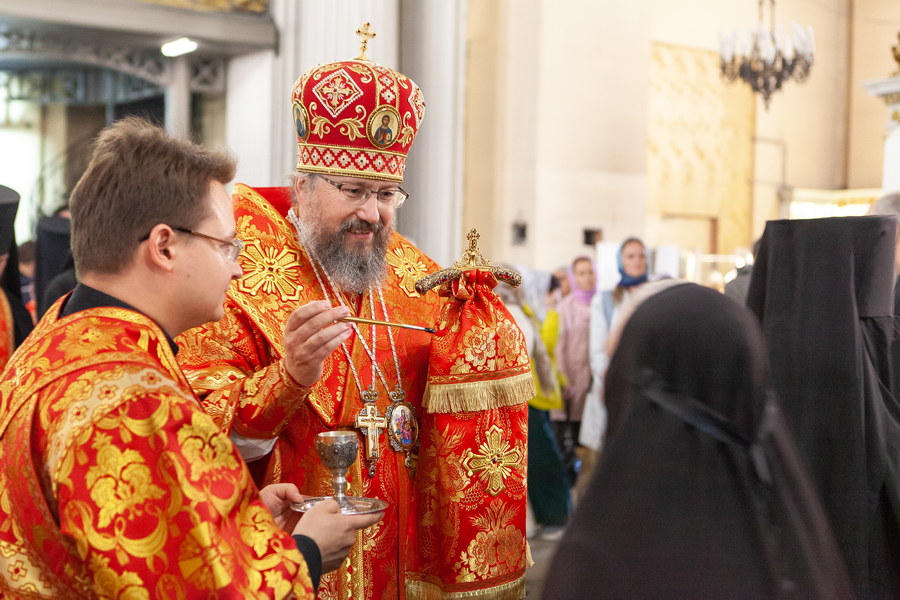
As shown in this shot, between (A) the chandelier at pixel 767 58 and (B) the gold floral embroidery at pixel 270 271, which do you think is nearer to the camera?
(B) the gold floral embroidery at pixel 270 271

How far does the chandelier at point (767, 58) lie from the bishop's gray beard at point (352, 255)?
1222cm

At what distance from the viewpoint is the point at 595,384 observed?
6941 millimetres

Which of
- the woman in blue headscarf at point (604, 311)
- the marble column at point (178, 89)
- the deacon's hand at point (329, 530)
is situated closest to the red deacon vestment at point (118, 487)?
the deacon's hand at point (329, 530)

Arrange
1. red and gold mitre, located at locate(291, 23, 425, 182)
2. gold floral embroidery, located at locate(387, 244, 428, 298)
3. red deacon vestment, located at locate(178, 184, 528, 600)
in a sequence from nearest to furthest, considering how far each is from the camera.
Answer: red deacon vestment, located at locate(178, 184, 528, 600) → red and gold mitre, located at locate(291, 23, 425, 182) → gold floral embroidery, located at locate(387, 244, 428, 298)

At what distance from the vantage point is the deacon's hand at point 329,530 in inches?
70.3

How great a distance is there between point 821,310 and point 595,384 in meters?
4.29

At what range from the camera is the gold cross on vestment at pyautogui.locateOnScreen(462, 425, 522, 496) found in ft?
8.54

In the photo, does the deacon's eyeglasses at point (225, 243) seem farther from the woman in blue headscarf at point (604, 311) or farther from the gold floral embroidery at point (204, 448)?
the woman in blue headscarf at point (604, 311)

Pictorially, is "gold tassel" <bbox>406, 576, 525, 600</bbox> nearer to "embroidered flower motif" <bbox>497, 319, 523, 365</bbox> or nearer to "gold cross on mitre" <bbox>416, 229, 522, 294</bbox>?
"embroidered flower motif" <bbox>497, 319, 523, 365</bbox>

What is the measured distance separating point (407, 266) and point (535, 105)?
32.3 ft

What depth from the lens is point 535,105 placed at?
12484 mm

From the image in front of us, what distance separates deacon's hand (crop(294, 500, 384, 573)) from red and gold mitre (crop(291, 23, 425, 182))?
45.9 inches

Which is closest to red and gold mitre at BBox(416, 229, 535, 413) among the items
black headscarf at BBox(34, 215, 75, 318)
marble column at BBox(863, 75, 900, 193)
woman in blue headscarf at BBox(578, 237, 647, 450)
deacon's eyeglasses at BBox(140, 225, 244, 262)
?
deacon's eyeglasses at BBox(140, 225, 244, 262)

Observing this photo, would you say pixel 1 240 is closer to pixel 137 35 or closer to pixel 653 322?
pixel 653 322
